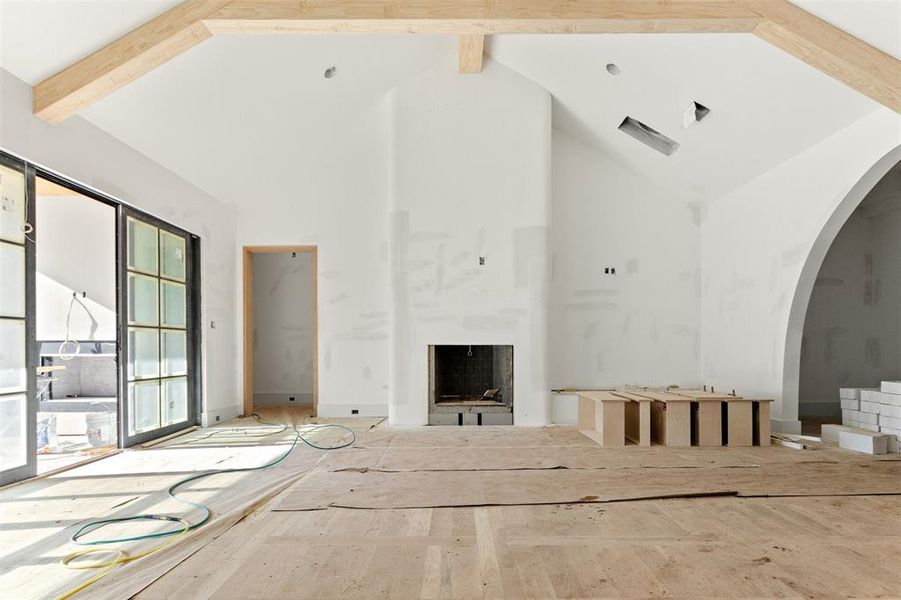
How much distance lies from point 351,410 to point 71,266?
376 centimetres

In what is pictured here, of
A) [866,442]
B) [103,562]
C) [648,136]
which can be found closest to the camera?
[103,562]

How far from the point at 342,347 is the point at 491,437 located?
2.45 m

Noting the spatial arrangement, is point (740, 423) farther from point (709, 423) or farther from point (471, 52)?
point (471, 52)

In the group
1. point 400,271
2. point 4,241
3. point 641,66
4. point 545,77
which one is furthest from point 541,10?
point 4,241

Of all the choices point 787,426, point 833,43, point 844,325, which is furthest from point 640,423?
point 844,325

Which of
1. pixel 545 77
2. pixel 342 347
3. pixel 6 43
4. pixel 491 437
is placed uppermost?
pixel 545 77

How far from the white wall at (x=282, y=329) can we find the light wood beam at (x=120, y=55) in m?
4.66

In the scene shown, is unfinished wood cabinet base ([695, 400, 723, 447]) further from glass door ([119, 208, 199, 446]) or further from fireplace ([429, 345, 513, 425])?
glass door ([119, 208, 199, 446])

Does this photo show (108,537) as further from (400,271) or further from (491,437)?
(400,271)

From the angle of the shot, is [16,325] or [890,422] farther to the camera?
[890,422]

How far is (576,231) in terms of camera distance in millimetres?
7203

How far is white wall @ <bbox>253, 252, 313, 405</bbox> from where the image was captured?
A: 27.7 ft

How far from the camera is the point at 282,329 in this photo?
28.0ft

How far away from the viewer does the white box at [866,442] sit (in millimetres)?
4613
